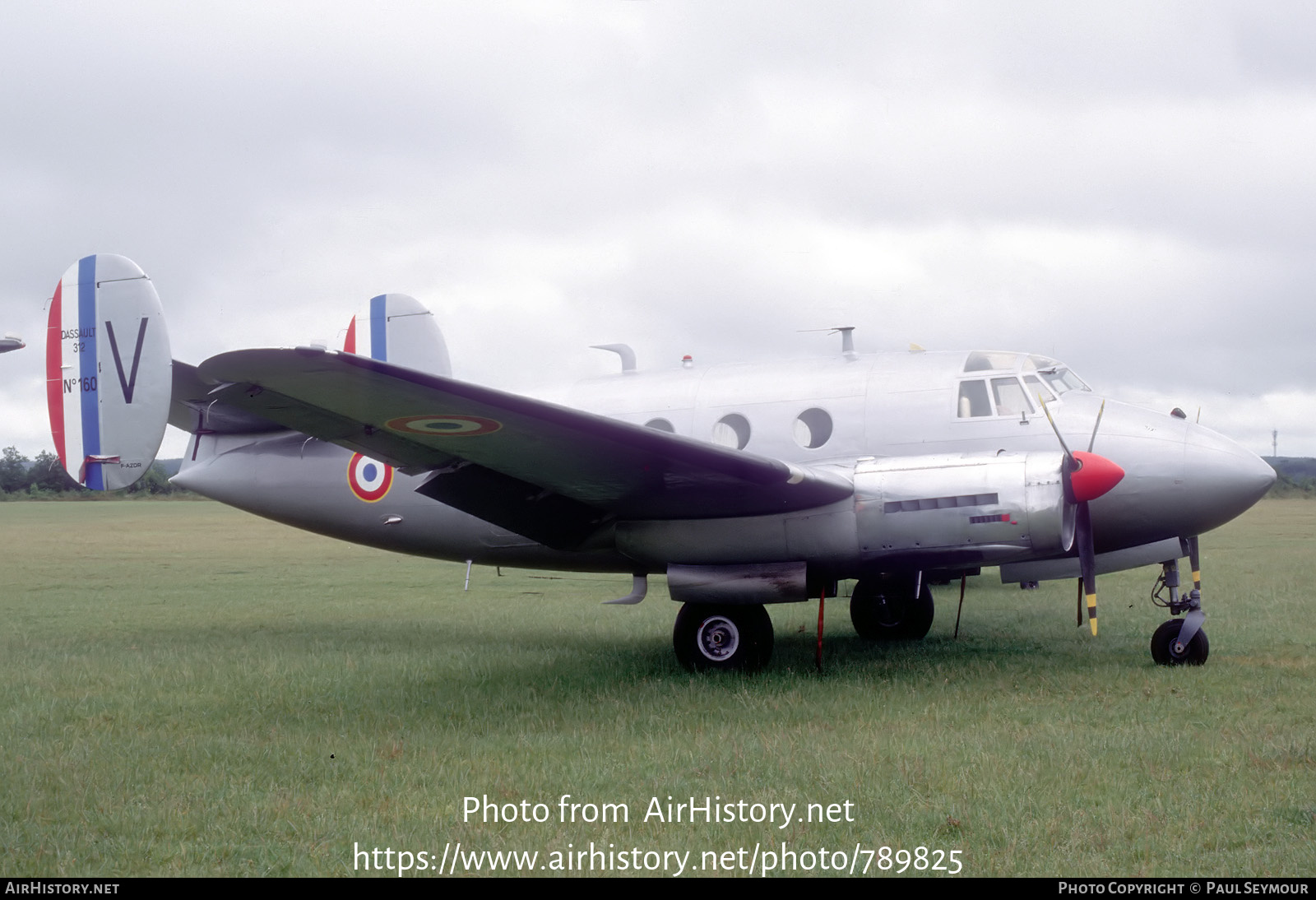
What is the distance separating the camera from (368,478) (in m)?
10.6

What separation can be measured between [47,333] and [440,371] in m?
3.81

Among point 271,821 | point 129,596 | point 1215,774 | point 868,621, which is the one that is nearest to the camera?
point 271,821

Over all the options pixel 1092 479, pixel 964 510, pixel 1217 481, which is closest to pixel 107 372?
pixel 964 510

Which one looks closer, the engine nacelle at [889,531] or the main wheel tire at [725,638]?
the engine nacelle at [889,531]

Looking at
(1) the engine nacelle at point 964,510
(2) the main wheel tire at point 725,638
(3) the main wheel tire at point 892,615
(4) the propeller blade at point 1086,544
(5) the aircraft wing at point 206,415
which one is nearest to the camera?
(1) the engine nacelle at point 964,510

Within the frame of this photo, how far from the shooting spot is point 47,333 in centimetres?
903

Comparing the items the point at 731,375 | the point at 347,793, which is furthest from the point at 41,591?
the point at 347,793

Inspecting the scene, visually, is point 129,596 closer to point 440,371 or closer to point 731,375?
point 440,371

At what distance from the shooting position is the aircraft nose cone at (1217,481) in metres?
8.41

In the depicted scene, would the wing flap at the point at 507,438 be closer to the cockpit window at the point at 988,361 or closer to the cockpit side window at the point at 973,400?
the cockpit side window at the point at 973,400

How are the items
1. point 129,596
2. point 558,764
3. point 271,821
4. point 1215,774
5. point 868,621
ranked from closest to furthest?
1. point 271,821
2. point 1215,774
3. point 558,764
4. point 868,621
5. point 129,596

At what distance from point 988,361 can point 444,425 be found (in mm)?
4945

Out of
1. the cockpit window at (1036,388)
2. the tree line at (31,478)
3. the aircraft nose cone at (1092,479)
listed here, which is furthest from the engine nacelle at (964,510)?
the tree line at (31,478)

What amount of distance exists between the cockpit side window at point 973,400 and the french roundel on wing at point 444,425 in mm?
4189
